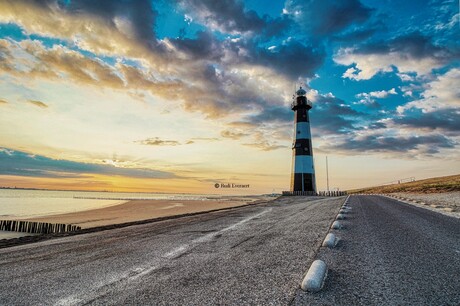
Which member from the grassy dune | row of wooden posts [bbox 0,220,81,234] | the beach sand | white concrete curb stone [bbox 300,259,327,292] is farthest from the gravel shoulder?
row of wooden posts [bbox 0,220,81,234]

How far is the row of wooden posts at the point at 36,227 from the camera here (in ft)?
71.5

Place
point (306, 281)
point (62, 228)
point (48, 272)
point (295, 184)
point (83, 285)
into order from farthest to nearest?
1. point (295, 184)
2. point (62, 228)
3. point (48, 272)
4. point (83, 285)
5. point (306, 281)

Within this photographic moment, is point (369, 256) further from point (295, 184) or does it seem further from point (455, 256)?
point (295, 184)

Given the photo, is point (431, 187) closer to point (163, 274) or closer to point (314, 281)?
point (314, 281)

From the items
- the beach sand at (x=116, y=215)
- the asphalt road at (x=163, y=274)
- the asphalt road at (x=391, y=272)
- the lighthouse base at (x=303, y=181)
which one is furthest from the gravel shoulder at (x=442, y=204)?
the beach sand at (x=116, y=215)

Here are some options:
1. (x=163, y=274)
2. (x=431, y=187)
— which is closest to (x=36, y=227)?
(x=163, y=274)

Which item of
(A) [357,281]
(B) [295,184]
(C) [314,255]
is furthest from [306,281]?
(B) [295,184]

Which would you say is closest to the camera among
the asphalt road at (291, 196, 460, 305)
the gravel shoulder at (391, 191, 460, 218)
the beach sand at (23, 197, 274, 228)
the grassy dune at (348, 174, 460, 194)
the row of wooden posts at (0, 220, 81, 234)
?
the asphalt road at (291, 196, 460, 305)

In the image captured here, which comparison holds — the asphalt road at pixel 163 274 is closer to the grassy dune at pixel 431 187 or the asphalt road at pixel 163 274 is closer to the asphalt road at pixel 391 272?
the asphalt road at pixel 391 272

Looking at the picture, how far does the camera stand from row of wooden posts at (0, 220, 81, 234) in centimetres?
2180

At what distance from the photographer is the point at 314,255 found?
5.02 metres

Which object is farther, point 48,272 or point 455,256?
point 455,256

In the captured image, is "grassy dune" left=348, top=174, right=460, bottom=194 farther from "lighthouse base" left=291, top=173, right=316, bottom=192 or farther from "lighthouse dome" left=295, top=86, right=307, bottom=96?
"lighthouse dome" left=295, top=86, right=307, bottom=96

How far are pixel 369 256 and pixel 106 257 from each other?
5000 millimetres
